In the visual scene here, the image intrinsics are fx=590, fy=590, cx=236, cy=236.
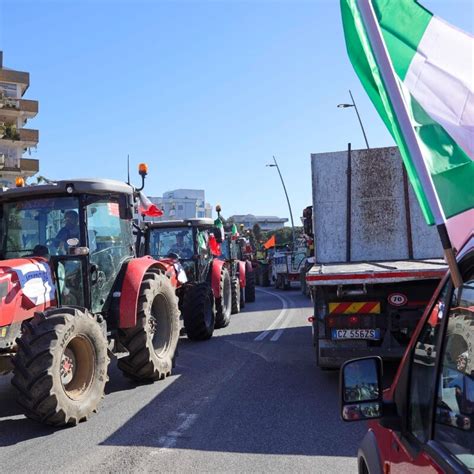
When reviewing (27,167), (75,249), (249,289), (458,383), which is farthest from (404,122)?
(27,167)

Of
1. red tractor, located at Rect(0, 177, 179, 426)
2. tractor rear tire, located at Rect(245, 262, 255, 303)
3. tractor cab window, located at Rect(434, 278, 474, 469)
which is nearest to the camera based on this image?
tractor cab window, located at Rect(434, 278, 474, 469)

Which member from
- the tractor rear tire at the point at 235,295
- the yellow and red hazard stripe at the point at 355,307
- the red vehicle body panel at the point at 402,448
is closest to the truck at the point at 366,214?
the yellow and red hazard stripe at the point at 355,307

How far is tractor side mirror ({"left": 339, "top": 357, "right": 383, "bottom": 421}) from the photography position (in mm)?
2355

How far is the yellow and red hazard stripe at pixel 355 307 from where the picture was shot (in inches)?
274

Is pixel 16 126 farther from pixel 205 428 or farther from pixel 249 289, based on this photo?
pixel 205 428

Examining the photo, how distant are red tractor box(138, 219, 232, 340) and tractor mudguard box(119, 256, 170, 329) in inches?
102

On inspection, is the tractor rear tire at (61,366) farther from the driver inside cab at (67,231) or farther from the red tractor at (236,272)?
the red tractor at (236,272)

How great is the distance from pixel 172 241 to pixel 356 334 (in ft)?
20.8

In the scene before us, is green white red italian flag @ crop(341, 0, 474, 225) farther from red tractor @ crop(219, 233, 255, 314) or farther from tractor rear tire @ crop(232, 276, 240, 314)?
tractor rear tire @ crop(232, 276, 240, 314)

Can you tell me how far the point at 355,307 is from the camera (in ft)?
22.9

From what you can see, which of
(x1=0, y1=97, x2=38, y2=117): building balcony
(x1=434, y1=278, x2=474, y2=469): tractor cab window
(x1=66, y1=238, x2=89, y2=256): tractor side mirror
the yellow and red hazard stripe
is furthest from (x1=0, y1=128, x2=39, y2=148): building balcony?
(x1=434, y1=278, x2=474, y2=469): tractor cab window

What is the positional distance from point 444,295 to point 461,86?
2.70ft

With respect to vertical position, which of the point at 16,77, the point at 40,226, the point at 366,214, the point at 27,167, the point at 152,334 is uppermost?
the point at 16,77

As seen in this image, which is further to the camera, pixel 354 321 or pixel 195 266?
pixel 195 266
